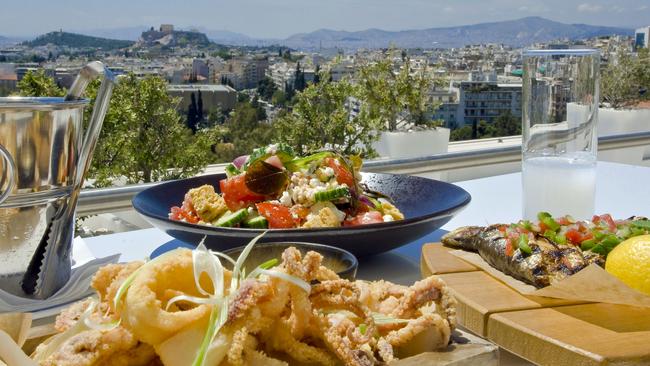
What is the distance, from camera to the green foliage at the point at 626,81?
9848mm

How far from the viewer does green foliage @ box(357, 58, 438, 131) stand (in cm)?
1184

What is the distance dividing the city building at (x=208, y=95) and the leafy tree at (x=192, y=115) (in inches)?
3.6

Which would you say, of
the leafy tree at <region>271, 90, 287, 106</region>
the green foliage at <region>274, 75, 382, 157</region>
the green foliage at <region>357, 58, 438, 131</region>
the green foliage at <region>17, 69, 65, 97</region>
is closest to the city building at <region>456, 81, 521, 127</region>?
the green foliage at <region>357, 58, 438, 131</region>

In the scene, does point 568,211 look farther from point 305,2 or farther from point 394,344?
point 305,2

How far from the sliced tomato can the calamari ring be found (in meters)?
0.54

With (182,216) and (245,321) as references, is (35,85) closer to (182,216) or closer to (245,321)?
(182,216)

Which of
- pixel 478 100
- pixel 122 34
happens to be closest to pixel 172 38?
pixel 122 34

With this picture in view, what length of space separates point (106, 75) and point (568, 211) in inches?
30.1

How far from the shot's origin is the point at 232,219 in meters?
1.04

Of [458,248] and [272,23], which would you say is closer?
[458,248]

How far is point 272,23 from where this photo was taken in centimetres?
7788

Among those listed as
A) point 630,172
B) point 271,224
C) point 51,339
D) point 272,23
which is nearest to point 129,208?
point 271,224

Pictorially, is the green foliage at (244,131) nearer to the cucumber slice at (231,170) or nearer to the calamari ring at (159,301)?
the cucumber slice at (231,170)

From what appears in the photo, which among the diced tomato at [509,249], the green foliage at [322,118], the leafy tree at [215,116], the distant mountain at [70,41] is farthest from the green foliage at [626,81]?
the distant mountain at [70,41]
